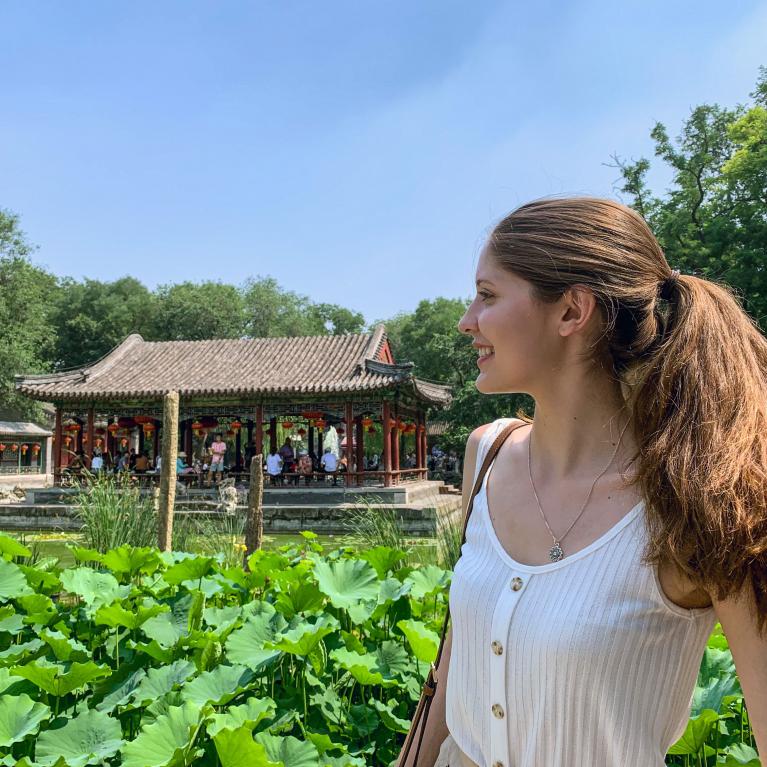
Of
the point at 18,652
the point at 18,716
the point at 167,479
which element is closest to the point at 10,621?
the point at 18,652

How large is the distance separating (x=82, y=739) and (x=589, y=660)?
1.17 meters

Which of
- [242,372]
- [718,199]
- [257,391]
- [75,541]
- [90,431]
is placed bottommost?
[75,541]

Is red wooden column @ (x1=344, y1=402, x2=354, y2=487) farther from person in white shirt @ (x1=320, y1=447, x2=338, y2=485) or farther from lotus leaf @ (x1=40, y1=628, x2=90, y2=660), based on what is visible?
lotus leaf @ (x1=40, y1=628, x2=90, y2=660)

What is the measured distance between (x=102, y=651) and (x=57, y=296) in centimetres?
3908

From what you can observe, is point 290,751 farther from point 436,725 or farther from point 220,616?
point 220,616

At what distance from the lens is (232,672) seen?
1.64 metres

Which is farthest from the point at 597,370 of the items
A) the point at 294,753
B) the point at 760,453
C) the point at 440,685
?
the point at 294,753

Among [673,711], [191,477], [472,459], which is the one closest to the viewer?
[673,711]

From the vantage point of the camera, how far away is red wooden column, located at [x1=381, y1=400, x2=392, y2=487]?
15095 millimetres

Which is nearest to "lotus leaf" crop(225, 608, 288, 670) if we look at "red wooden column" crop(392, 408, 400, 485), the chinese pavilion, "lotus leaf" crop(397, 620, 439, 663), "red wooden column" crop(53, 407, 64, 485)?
"lotus leaf" crop(397, 620, 439, 663)

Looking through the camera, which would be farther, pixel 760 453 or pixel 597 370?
pixel 597 370

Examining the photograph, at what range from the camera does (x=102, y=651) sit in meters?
2.17

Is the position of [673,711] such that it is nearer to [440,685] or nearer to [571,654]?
[571,654]

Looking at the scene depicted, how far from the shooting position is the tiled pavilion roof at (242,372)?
15.2 metres
